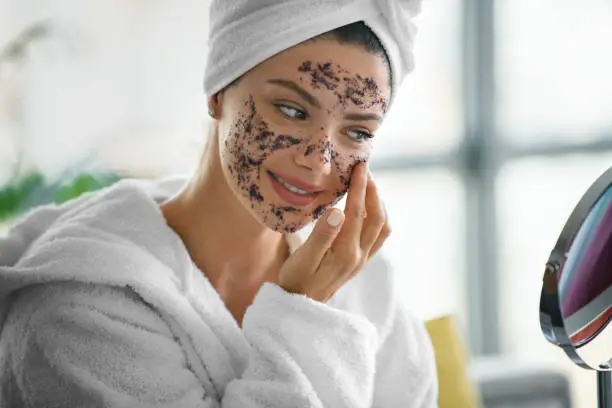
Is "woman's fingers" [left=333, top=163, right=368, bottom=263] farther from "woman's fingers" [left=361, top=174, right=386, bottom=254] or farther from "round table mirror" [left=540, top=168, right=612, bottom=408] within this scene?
"round table mirror" [left=540, top=168, right=612, bottom=408]

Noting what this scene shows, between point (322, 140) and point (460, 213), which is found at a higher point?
point (460, 213)

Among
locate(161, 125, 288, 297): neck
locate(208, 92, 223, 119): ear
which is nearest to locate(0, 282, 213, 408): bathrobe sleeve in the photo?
locate(161, 125, 288, 297): neck

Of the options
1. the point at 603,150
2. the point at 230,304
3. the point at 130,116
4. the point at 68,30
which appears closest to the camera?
the point at 230,304

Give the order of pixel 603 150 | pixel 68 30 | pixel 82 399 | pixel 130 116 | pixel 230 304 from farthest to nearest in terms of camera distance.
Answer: pixel 603 150 < pixel 130 116 < pixel 68 30 < pixel 230 304 < pixel 82 399

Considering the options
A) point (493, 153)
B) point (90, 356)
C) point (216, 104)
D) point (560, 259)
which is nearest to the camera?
point (560, 259)

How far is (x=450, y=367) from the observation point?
60.6 inches

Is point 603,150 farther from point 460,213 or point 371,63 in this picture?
point 371,63

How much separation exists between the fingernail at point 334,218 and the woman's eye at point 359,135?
0.33 feet

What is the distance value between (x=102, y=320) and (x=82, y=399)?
9 cm

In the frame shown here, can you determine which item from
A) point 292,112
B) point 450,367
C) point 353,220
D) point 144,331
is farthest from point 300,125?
point 450,367

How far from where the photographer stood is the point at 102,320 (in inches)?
35.9

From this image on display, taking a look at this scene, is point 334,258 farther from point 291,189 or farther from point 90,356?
point 90,356

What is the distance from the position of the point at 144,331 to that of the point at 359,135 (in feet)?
1.11

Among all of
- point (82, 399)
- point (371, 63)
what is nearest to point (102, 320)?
point (82, 399)
